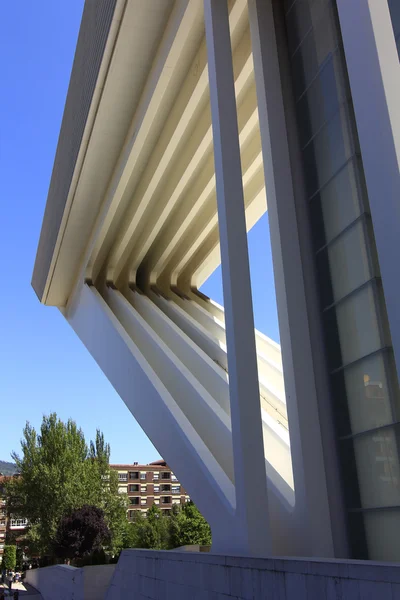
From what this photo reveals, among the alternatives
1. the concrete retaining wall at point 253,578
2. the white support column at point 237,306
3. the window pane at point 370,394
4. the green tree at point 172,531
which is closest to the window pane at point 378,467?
the window pane at point 370,394

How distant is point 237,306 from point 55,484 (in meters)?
29.6

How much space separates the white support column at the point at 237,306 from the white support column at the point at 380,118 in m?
2.17

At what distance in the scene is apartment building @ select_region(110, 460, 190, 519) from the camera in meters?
81.6

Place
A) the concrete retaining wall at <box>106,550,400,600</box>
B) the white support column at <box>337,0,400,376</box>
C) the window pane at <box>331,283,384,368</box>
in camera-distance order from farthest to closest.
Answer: the window pane at <box>331,283,384,368</box>
the white support column at <box>337,0,400,376</box>
the concrete retaining wall at <box>106,550,400,600</box>

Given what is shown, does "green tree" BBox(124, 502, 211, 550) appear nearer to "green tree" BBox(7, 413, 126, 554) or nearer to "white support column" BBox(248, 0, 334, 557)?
"green tree" BBox(7, 413, 126, 554)

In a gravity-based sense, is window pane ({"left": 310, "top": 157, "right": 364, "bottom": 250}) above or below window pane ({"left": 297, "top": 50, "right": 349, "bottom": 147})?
below

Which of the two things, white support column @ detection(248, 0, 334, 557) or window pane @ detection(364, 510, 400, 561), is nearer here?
window pane @ detection(364, 510, 400, 561)

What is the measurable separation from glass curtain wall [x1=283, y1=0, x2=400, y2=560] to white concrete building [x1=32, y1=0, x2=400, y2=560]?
2 cm

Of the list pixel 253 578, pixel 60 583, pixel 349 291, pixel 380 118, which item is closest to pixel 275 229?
pixel 349 291

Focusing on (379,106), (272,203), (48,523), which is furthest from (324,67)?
(48,523)

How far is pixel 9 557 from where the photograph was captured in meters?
57.4

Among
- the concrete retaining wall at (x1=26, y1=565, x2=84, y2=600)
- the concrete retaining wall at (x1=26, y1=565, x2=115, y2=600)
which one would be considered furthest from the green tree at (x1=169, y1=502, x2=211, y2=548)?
the concrete retaining wall at (x1=26, y1=565, x2=115, y2=600)

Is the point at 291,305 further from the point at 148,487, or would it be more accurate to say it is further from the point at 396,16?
the point at 148,487

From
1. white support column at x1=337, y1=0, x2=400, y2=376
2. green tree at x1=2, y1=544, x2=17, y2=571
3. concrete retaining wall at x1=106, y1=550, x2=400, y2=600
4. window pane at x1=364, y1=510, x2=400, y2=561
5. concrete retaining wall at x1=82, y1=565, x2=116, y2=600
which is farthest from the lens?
green tree at x1=2, y1=544, x2=17, y2=571
